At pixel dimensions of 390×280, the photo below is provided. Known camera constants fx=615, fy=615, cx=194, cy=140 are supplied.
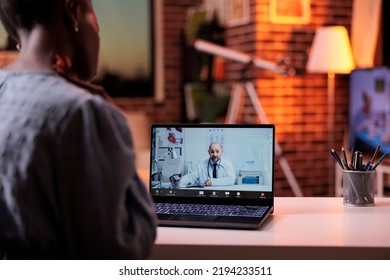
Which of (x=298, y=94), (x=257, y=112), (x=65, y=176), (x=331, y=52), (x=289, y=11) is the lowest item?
(x=257, y=112)

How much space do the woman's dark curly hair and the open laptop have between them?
0.75m

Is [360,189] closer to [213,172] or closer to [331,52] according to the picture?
[213,172]

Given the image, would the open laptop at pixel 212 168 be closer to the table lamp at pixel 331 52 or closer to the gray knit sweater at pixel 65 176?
the gray knit sweater at pixel 65 176

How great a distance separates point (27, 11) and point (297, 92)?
3.77 meters

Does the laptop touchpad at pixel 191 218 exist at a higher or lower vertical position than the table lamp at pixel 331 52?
lower

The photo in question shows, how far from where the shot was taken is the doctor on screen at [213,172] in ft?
5.43

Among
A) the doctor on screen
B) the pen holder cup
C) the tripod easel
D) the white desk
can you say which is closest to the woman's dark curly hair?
the white desk

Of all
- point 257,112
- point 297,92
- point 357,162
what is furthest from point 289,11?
point 357,162

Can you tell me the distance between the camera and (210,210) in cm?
158

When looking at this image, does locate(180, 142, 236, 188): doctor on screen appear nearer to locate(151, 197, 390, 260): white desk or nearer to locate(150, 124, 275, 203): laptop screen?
locate(150, 124, 275, 203): laptop screen

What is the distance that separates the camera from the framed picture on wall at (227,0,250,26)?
453cm

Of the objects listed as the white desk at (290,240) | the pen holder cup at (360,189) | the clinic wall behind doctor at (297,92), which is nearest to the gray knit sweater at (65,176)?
the white desk at (290,240)

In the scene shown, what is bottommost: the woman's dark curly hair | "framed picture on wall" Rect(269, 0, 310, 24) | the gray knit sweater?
the gray knit sweater

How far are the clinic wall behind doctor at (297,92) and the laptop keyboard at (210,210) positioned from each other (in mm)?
2913
